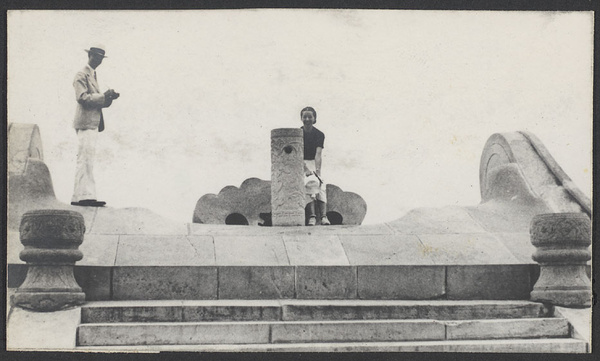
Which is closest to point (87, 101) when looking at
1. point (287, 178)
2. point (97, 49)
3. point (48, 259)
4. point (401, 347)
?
point (97, 49)

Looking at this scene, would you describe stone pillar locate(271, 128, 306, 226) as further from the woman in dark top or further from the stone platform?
the stone platform

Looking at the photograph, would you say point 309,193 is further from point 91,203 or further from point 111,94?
point 111,94

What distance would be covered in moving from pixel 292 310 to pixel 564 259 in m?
2.85

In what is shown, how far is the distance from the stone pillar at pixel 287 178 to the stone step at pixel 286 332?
318 cm

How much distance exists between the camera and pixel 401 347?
9352mm

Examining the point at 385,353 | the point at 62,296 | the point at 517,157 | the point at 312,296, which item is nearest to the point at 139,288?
the point at 62,296

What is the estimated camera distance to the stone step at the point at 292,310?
9562 mm

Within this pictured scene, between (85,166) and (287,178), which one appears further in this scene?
(85,166)

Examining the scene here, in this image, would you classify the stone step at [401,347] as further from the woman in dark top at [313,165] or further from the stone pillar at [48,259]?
the woman in dark top at [313,165]

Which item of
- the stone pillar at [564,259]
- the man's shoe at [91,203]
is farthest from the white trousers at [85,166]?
the stone pillar at [564,259]

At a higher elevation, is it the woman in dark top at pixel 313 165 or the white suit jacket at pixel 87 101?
the white suit jacket at pixel 87 101

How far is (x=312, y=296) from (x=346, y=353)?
1.33m

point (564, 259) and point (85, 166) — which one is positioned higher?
point (85, 166)

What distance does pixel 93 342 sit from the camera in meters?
9.17
